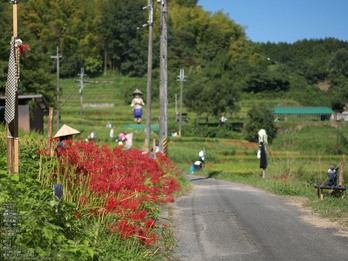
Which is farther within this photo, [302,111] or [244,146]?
[302,111]

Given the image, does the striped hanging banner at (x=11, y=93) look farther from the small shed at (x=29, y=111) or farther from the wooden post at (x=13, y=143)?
the small shed at (x=29, y=111)

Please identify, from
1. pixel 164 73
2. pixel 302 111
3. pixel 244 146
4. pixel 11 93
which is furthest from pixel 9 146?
pixel 302 111

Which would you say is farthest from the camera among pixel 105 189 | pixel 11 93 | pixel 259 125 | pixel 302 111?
pixel 302 111

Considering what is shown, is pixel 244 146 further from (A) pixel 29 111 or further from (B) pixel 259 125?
(A) pixel 29 111

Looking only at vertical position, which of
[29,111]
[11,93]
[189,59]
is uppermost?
[189,59]

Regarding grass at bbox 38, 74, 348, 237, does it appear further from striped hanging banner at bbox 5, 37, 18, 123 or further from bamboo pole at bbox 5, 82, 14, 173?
striped hanging banner at bbox 5, 37, 18, 123

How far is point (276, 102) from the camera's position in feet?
264

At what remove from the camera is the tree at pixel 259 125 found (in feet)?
169

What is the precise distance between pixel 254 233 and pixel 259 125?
45659mm

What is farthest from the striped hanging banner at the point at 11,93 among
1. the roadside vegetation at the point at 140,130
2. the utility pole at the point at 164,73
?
the utility pole at the point at 164,73

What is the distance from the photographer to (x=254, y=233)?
7.09 m

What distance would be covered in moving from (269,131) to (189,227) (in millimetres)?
46373

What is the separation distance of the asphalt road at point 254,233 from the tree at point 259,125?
4210 centimetres

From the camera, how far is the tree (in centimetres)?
5153
